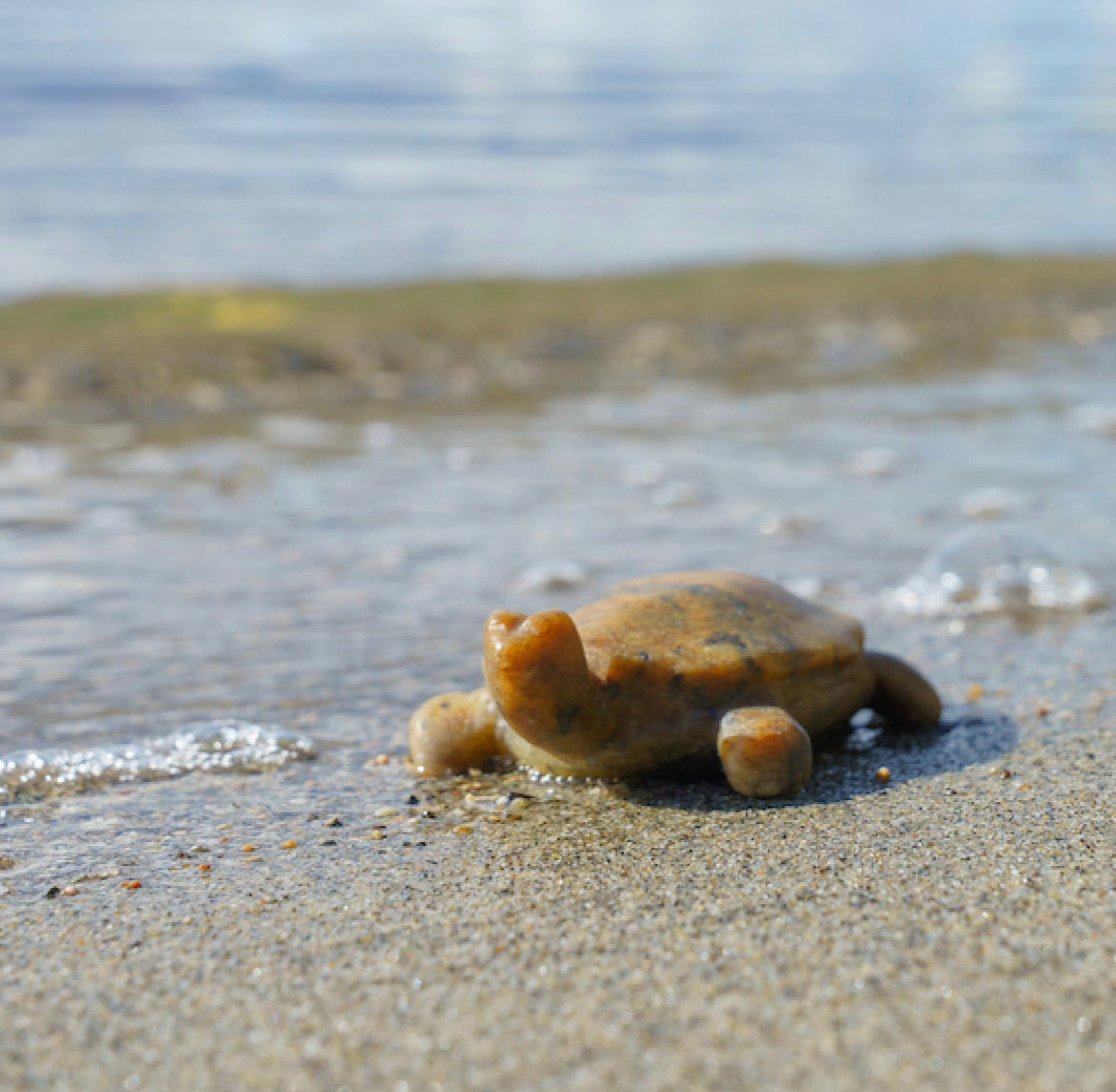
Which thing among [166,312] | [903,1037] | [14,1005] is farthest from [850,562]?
[166,312]

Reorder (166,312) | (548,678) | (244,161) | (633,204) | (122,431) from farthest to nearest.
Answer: (244,161)
(633,204)
(166,312)
(122,431)
(548,678)

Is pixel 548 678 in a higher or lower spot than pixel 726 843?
higher

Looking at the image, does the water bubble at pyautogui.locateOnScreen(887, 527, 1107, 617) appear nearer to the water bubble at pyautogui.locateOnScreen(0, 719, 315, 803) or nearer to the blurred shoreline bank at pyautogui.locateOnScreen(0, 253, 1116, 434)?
the water bubble at pyautogui.locateOnScreen(0, 719, 315, 803)

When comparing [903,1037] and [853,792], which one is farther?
[853,792]

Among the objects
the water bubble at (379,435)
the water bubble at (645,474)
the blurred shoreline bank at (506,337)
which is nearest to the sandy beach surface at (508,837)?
the water bubble at (645,474)

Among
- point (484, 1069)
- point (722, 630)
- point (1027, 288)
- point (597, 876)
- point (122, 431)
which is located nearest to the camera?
point (484, 1069)

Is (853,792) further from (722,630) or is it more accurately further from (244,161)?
(244,161)
